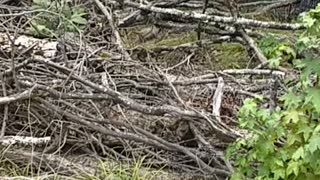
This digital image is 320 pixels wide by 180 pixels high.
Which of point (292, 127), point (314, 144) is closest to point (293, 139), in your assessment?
point (292, 127)

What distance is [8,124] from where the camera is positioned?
351 centimetres

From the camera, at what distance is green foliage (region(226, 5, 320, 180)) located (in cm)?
239

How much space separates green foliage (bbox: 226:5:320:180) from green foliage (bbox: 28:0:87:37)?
5.82 ft

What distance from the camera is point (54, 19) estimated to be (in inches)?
168

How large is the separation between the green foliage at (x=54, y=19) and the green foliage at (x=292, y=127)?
5.82ft

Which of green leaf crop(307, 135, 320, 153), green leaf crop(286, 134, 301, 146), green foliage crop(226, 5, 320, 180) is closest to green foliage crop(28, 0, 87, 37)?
green foliage crop(226, 5, 320, 180)

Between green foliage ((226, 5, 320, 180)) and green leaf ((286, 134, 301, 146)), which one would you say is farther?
green leaf ((286, 134, 301, 146))

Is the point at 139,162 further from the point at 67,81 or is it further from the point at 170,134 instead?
the point at 67,81

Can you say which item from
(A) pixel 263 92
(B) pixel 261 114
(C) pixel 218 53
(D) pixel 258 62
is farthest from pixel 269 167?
(C) pixel 218 53

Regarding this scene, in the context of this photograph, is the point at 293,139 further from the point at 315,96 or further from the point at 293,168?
the point at 315,96

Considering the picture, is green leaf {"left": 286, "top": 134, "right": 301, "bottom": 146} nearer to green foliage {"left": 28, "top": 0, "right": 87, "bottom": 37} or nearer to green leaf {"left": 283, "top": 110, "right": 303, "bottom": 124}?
green leaf {"left": 283, "top": 110, "right": 303, "bottom": 124}

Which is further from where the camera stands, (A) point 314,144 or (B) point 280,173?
(B) point 280,173

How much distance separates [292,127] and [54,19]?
7.04 feet

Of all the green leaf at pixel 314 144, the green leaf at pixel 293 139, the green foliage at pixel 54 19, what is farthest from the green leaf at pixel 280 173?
the green foliage at pixel 54 19
